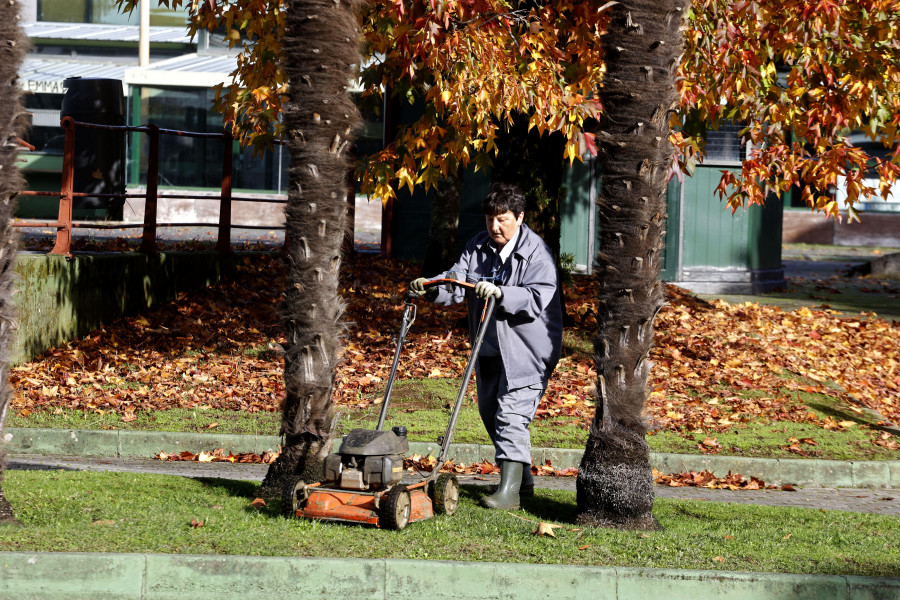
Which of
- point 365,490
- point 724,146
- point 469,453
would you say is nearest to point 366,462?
point 365,490

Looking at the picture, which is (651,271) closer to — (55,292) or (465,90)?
(465,90)

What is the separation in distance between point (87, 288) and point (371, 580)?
27.5 ft

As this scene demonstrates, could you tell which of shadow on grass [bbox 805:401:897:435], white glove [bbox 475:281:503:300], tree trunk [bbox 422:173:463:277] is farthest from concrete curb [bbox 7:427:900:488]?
tree trunk [bbox 422:173:463:277]

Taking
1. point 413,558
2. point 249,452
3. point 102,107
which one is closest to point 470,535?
point 413,558

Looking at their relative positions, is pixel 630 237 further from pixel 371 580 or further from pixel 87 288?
pixel 87 288

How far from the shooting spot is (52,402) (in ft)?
32.3

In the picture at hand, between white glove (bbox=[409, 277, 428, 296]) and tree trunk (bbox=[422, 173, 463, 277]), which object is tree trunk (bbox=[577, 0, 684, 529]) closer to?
white glove (bbox=[409, 277, 428, 296])

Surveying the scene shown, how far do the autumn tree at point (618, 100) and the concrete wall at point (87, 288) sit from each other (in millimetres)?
2328

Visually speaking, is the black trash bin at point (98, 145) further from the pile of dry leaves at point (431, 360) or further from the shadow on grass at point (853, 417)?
the shadow on grass at point (853, 417)

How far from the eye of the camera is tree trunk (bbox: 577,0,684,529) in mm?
5992

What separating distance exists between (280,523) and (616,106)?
294 centimetres

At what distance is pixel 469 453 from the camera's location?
→ 851 cm

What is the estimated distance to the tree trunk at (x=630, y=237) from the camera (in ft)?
19.7

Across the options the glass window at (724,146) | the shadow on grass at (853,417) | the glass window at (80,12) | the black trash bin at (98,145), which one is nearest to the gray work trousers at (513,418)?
the shadow on grass at (853,417)
